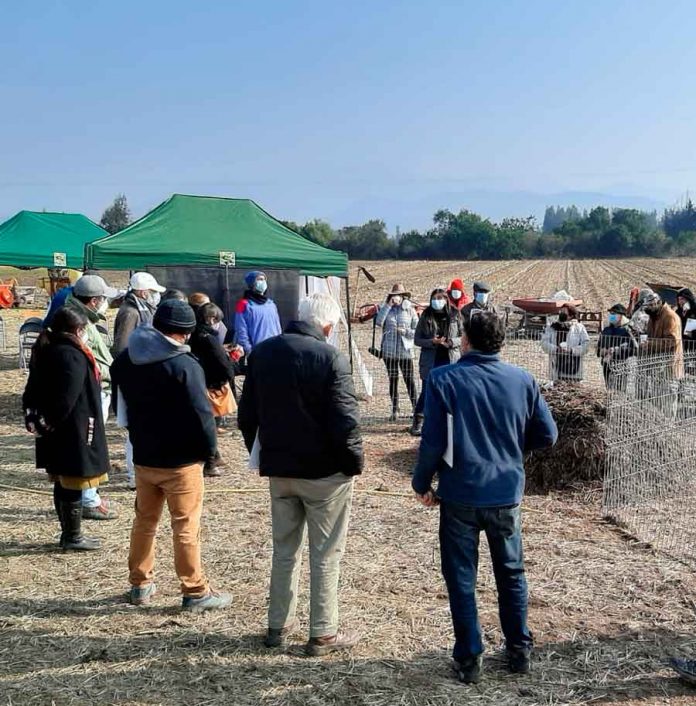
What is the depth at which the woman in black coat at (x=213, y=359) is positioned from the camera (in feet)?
23.0

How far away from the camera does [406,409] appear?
10.5 m

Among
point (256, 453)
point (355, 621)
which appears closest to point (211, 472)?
point (355, 621)

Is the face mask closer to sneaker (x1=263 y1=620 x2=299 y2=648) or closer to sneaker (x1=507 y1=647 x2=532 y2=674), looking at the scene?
sneaker (x1=263 y1=620 x2=299 y2=648)

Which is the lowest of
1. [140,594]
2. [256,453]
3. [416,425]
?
[140,594]

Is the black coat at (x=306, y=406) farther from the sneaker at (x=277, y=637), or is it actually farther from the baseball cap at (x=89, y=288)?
the baseball cap at (x=89, y=288)

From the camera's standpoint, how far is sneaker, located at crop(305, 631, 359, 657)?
402cm

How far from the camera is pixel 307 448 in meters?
3.85

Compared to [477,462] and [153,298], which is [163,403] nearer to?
[477,462]

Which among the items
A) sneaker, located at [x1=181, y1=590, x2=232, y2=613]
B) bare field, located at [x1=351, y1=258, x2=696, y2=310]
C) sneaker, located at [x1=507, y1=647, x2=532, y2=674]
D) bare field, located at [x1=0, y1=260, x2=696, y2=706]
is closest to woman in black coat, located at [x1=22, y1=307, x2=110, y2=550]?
bare field, located at [x1=0, y1=260, x2=696, y2=706]

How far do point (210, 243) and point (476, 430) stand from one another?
7.97 metres

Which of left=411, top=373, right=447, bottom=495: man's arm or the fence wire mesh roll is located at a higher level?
left=411, top=373, right=447, bottom=495: man's arm

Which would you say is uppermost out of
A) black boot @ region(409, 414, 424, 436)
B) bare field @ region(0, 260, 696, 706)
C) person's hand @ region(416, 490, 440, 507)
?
person's hand @ region(416, 490, 440, 507)

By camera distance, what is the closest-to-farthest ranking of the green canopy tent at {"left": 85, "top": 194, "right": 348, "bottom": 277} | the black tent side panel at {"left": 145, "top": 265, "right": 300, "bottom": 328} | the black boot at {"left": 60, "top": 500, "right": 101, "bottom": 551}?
the black boot at {"left": 60, "top": 500, "right": 101, "bottom": 551}
the green canopy tent at {"left": 85, "top": 194, "right": 348, "bottom": 277}
the black tent side panel at {"left": 145, "top": 265, "right": 300, "bottom": 328}

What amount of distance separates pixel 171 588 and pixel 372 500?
7.67 feet
